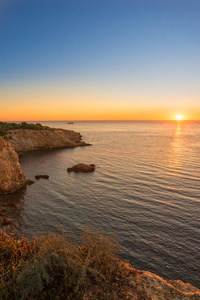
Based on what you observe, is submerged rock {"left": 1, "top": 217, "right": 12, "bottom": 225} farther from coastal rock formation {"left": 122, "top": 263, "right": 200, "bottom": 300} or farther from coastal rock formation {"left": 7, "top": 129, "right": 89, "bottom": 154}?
coastal rock formation {"left": 7, "top": 129, "right": 89, "bottom": 154}

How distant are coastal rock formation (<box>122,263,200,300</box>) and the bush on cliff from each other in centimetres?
87

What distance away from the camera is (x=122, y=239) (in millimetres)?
21188

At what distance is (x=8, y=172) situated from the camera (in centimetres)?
3609

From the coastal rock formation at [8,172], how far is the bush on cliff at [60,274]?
76.2 ft

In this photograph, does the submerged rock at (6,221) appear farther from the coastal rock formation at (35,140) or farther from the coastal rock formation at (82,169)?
the coastal rock formation at (35,140)

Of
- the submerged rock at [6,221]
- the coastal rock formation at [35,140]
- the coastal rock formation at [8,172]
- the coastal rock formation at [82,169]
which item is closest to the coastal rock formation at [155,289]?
the submerged rock at [6,221]

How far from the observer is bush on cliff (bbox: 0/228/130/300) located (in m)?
11.0

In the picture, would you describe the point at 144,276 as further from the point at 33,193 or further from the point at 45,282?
the point at 33,193

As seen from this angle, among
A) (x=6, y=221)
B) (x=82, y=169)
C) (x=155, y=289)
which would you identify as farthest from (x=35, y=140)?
(x=155, y=289)

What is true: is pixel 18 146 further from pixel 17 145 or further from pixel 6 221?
pixel 6 221

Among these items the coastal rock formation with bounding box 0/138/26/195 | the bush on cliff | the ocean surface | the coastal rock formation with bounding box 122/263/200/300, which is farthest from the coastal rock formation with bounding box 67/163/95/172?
the coastal rock formation with bounding box 122/263/200/300

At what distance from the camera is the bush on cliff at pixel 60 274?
1104cm

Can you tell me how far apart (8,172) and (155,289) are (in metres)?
32.5

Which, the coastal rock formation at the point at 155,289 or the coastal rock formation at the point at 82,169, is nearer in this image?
the coastal rock formation at the point at 155,289
